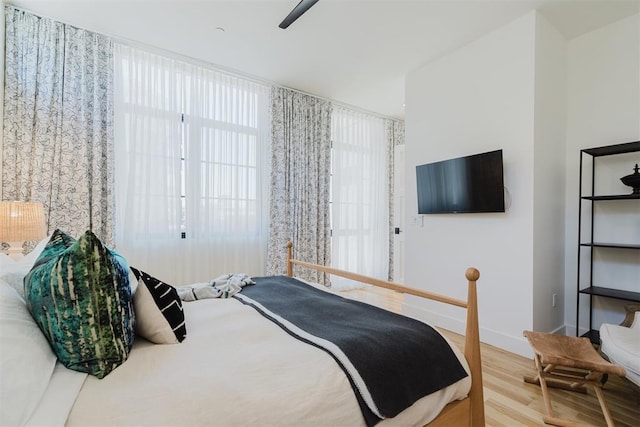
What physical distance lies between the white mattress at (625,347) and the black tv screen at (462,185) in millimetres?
1098

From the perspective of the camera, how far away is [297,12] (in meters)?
2.33

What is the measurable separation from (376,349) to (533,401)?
1.49 m

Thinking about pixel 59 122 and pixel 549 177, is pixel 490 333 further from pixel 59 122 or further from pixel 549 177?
pixel 59 122

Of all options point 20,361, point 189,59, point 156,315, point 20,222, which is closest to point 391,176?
point 189,59

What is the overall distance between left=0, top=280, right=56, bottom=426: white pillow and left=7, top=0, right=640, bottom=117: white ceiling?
99.8 inches

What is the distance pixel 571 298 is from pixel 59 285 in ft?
12.6

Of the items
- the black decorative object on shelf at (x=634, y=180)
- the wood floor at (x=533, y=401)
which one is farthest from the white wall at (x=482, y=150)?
the black decorative object on shelf at (x=634, y=180)

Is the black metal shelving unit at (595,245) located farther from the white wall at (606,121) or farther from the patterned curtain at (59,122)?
the patterned curtain at (59,122)

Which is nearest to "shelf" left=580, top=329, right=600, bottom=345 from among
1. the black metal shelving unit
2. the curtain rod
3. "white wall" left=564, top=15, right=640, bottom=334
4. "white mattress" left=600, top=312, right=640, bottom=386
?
the black metal shelving unit

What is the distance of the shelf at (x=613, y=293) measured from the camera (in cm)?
229

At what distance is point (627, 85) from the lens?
8.25ft

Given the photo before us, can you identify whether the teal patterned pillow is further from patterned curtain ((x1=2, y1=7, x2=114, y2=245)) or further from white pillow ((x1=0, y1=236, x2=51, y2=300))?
patterned curtain ((x1=2, y1=7, x2=114, y2=245))

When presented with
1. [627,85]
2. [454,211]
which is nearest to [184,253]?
[454,211]

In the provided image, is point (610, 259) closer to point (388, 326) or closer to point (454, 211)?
point (454, 211)
